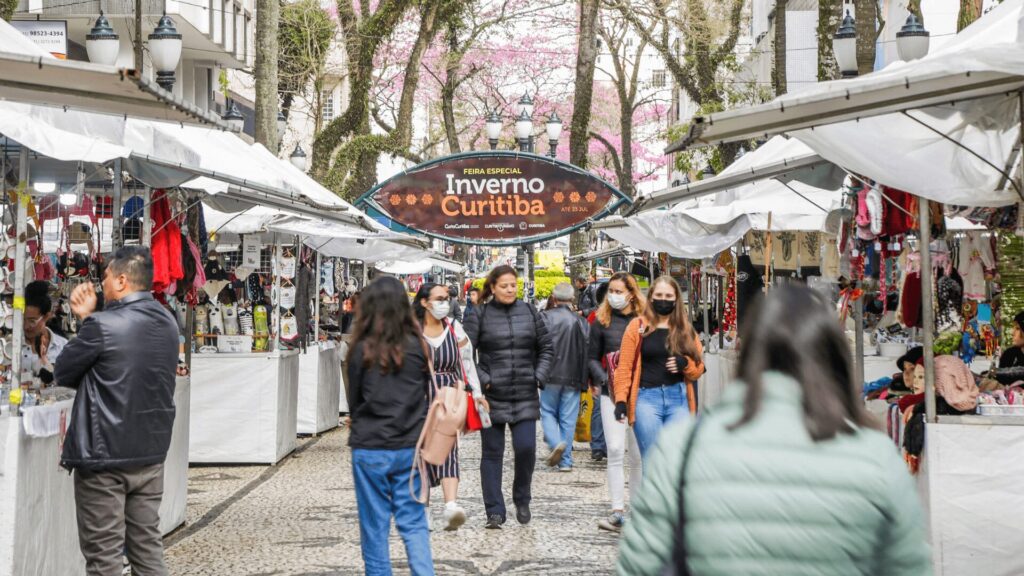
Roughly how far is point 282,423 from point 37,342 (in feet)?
17.9

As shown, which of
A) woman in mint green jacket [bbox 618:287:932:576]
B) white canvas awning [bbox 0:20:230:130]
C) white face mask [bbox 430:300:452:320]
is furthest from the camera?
white face mask [bbox 430:300:452:320]

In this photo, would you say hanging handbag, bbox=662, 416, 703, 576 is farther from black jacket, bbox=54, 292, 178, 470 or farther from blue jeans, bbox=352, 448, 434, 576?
black jacket, bbox=54, 292, 178, 470

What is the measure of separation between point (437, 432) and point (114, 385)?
1554mm

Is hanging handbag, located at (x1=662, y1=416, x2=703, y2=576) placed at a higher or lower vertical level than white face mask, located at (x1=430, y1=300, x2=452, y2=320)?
lower

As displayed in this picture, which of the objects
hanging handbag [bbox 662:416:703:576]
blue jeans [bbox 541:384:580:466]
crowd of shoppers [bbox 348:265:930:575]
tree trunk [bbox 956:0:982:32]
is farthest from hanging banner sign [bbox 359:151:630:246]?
hanging handbag [bbox 662:416:703:576]

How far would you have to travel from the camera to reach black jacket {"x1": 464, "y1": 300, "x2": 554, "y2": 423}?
33.3ft

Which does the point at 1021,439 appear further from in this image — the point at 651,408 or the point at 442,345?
the point at 442,345

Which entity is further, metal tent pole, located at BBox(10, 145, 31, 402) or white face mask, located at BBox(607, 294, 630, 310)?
white face mask, located at BBox(607, 294, 630, 310)

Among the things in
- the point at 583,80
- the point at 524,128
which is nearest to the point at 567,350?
the point at 524,128

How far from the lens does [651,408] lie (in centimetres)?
933

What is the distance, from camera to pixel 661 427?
934 centimetres

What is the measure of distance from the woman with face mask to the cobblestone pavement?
0.95 feet

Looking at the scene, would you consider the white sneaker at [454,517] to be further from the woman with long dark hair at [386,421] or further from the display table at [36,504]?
the display table at [36,504]

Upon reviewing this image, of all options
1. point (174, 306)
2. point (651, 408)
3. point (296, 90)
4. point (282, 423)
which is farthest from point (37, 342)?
point (296, 90)
